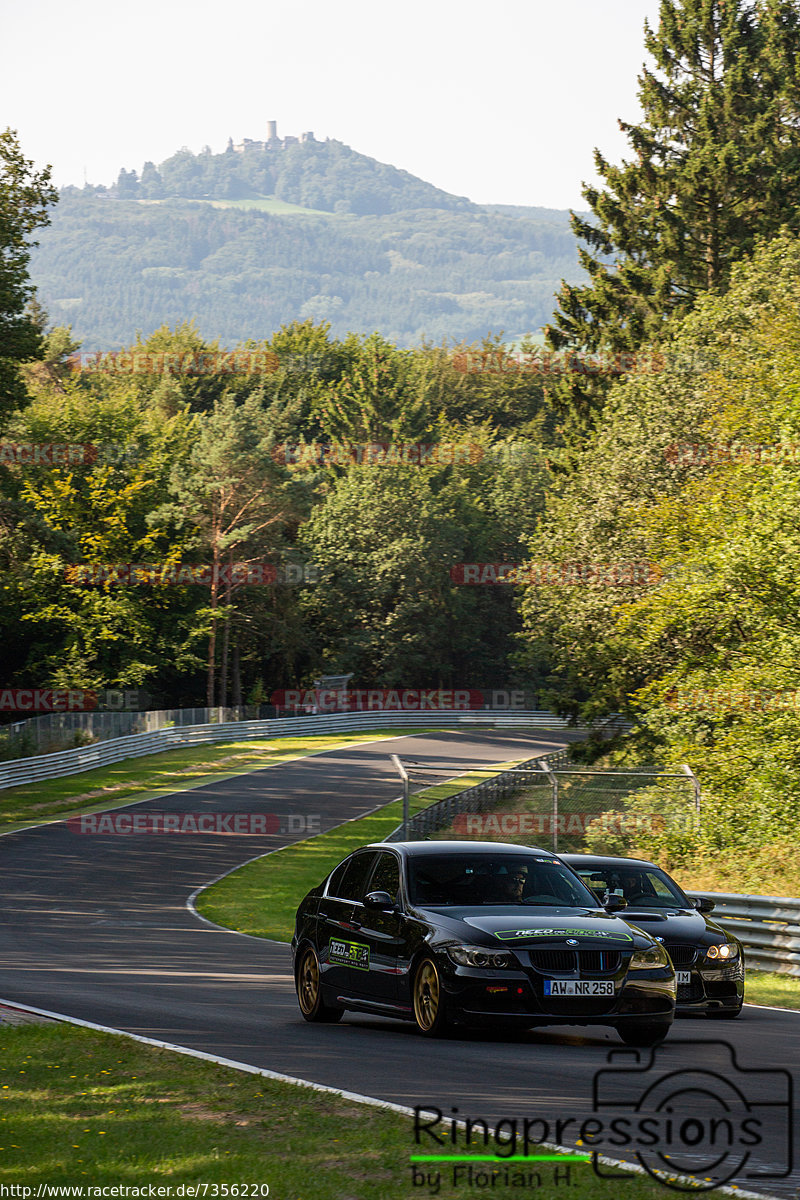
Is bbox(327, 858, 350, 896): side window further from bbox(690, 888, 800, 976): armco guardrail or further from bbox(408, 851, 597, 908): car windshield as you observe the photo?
bbox(690, 888, 800, 976): armco guardrail

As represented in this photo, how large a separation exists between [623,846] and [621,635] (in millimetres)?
14790

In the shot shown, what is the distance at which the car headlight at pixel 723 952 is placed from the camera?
12516 mm

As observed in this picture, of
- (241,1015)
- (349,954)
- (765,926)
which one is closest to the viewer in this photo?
(349,954)

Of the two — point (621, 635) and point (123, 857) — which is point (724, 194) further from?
point (123, 857)

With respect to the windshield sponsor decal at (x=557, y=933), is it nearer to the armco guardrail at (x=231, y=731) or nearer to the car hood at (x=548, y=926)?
the car hood at (x=548, y=926)

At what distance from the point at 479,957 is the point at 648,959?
1.27 meters

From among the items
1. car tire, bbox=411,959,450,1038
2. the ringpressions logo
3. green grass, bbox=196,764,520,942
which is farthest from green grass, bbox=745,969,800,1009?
green grass, bbox=196,764,520,942

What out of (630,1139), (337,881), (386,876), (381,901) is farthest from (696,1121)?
(337,881)

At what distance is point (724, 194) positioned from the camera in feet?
178

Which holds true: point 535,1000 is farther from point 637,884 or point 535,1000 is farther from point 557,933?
point 637,884

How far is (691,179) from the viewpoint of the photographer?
175ft

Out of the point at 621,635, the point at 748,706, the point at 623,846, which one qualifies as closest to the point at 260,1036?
the point at 623,846

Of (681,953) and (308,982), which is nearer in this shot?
(308,982)

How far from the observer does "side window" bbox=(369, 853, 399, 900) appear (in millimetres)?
11070
